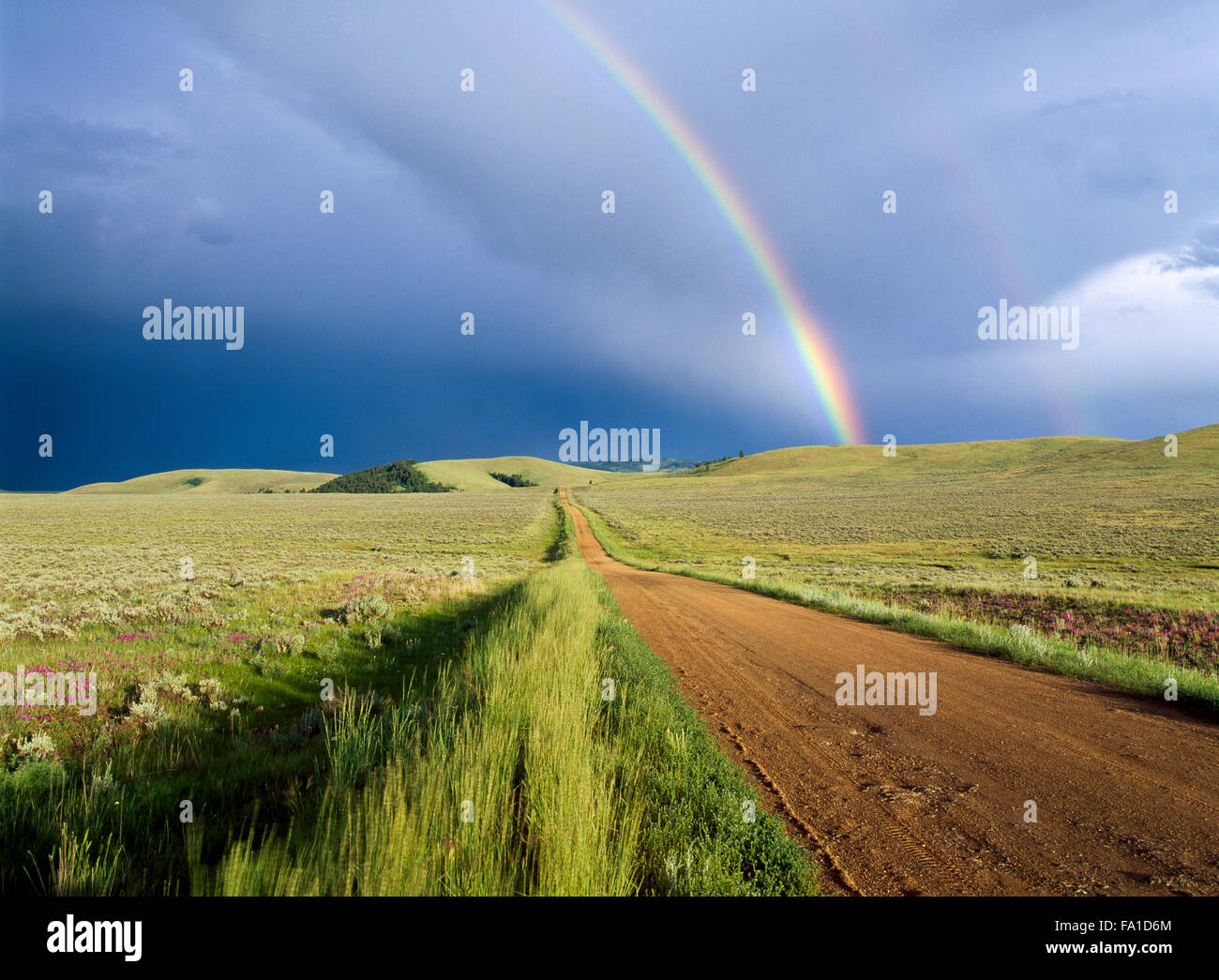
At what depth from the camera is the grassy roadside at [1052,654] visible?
23.6 ft

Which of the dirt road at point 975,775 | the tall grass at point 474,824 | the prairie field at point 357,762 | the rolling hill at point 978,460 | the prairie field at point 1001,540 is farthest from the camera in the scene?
the rolling hill at point 978,460

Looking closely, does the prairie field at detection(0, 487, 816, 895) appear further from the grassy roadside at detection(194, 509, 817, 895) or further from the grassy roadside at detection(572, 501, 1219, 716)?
the grassy roadside at detection(572, 501, 1219, 716)

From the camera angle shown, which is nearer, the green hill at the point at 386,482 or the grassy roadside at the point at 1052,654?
the grassy roadside at the point at 1052,654

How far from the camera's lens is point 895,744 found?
562 centimetres

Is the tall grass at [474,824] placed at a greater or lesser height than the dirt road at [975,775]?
greater

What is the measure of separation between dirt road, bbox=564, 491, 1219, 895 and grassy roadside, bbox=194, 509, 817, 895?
666 millimetres

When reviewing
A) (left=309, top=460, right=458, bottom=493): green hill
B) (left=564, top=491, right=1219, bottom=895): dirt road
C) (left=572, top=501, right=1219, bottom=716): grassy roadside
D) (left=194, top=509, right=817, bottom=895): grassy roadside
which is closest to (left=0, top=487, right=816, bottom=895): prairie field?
(left=194, top=509, right=817, bottom=895): grassy roadside

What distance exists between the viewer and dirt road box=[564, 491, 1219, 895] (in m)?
3.45

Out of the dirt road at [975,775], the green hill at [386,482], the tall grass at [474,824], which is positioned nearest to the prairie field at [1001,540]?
the dirt road at [975,775]

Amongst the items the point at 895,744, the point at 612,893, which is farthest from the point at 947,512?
the point at 612,893

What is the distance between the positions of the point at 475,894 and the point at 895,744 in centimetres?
493

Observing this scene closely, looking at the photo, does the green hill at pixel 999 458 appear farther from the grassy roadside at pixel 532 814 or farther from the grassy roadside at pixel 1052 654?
the grassy roadside at pixel 532 814

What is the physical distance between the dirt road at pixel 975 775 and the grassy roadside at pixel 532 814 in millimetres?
666
